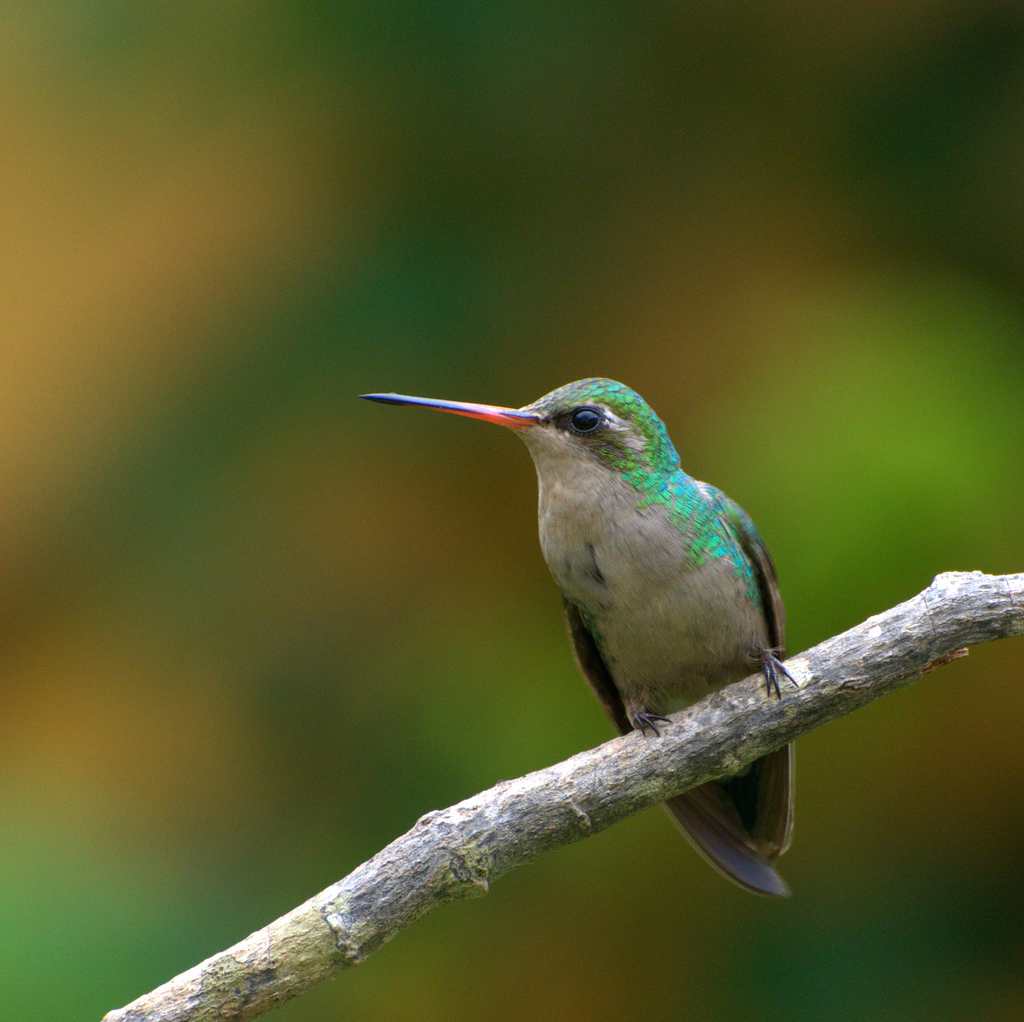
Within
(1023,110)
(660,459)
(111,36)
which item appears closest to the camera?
(660,459)

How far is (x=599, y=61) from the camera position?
443 centimetres

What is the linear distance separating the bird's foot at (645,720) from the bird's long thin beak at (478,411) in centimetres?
65

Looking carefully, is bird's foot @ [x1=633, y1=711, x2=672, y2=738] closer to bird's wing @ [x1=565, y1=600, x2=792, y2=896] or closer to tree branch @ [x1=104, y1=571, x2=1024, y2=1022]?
tree branch @ [x1=104, y1=571, x2=1024, y2=1022]

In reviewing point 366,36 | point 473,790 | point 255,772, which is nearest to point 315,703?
point 255,772

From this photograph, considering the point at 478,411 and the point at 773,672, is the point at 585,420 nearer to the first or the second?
the point at 478,411

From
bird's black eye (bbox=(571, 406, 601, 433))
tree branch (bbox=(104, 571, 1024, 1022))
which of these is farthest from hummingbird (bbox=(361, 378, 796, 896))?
tree branch (bbox=(104, 571, 1024, 1022))

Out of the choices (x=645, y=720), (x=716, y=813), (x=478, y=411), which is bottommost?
(x=716, y=813)

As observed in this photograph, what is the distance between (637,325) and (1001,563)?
176 centimetres

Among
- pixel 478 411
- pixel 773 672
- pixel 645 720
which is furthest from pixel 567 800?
pixel 478 411

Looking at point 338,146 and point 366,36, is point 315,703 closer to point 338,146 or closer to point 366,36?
point 338,146

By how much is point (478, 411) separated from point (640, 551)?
446 millimetres

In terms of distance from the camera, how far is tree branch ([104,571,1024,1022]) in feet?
5.98

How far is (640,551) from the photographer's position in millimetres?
2295

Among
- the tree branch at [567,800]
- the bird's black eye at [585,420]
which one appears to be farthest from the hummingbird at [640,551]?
the tree branch at [567,800]
